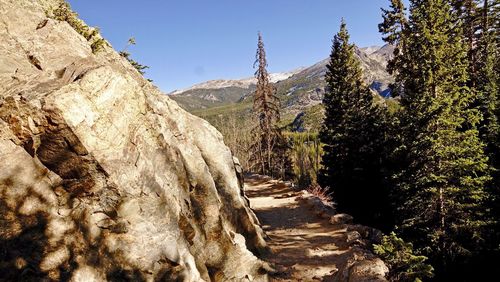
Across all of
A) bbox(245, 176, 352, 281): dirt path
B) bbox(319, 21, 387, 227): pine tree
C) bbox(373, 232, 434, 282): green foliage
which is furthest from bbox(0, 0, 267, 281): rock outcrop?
bbox(319, 21, 387, 227): pine tree

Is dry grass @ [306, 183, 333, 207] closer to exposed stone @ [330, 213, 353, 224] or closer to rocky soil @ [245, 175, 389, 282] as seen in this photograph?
rocky soil @ [245, 175, 389, 282]

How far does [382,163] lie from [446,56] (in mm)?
Answer: 8382

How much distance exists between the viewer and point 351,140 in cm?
2575

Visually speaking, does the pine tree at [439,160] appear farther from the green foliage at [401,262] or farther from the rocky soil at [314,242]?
the green foliage at [401,262]

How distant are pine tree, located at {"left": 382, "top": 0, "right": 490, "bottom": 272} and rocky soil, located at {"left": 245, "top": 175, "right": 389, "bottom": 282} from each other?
9.22 ft

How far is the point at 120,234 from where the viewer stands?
6.19 metres

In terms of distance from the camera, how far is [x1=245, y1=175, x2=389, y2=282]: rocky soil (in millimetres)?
8977

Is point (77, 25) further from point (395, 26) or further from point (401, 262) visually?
point (395, 26)

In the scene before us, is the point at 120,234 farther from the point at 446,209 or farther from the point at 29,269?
the point at 446,209

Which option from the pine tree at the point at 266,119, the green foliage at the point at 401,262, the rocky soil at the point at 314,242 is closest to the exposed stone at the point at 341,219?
the rocky soil at the point at 314,242

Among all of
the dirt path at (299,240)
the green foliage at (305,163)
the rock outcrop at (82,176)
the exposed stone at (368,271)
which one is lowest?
the green foliage at (305,163)

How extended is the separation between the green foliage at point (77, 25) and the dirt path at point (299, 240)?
854cm

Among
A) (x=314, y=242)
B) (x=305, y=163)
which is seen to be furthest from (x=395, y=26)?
(x=305, y=163)

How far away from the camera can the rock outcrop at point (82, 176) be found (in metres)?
5.47
